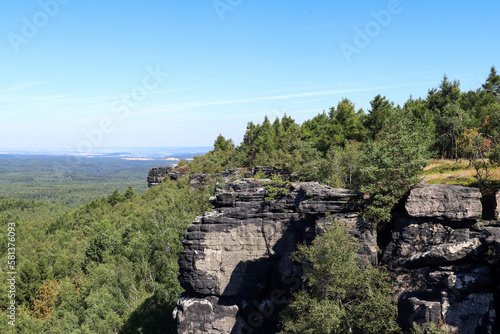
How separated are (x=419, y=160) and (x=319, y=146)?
43.9 meters

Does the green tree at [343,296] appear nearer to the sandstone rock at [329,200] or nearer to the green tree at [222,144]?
the sandstone rock at [329,200]

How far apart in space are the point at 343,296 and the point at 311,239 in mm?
6855

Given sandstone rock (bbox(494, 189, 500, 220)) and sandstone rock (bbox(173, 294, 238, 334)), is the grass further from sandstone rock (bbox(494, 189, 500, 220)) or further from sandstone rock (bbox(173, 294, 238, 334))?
sandstone rock (bbox(173, 294, 238, 334))

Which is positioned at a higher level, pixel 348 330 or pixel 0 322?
pixel 348 330

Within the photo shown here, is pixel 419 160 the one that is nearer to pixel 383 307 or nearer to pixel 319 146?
pixel 383 307

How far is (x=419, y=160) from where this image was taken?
72.7 feet

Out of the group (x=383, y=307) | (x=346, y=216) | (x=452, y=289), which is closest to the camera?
(x=452, y=289)

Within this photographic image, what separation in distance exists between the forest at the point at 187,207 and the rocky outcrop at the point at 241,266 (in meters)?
9.56

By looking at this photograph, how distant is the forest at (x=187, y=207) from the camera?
24.0m

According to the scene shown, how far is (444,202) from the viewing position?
2047 cm

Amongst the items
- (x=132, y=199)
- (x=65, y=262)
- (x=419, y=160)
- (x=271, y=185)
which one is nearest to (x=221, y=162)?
(x=132, y=199)

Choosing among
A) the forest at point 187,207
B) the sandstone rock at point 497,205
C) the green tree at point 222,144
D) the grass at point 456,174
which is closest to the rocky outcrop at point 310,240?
the sandstone rock at point 497,205

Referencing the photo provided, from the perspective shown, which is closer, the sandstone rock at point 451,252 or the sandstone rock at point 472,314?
the sandstone rock at point 472,314
